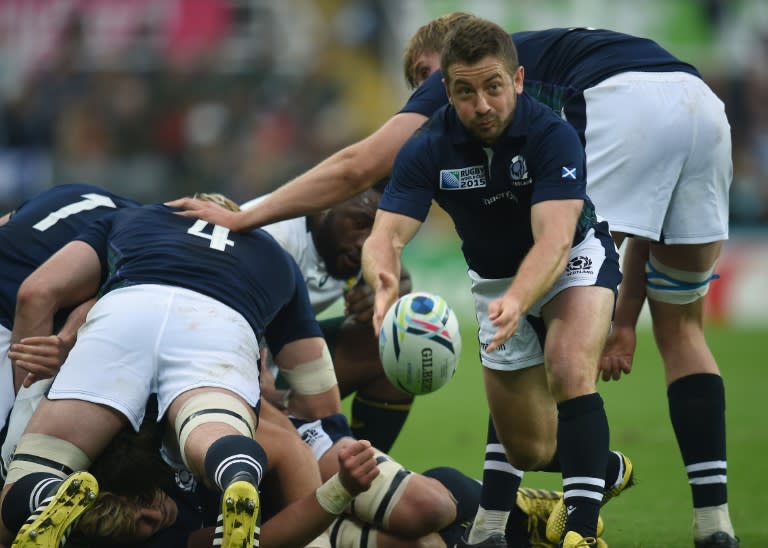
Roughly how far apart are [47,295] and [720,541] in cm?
283

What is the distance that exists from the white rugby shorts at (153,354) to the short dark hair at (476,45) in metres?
1.26

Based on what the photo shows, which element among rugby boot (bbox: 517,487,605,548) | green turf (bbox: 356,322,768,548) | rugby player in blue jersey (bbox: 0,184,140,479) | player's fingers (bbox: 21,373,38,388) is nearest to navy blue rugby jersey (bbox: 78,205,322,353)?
rugby player in blue jersey (bbox: 0,184,140,479)

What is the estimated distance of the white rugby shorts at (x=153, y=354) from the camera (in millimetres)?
4594

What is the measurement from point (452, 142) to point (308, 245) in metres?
1.94

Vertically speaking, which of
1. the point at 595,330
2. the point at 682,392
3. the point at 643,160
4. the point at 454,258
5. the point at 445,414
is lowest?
the point at 454,258

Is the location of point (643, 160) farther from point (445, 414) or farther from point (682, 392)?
point (445, 414)

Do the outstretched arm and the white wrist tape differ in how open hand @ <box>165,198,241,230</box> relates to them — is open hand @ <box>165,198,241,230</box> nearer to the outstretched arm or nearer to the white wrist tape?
the outstretched arm

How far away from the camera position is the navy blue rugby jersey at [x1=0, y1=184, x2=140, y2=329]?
18.0 ft

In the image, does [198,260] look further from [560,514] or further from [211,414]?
[560,514]

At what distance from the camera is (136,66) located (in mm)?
18516

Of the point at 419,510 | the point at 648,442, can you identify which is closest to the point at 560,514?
the point at 419,510

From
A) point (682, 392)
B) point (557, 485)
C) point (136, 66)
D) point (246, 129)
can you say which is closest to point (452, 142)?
point (682, 392)

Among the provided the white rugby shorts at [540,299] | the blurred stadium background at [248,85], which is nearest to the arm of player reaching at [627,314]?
the white rugby shorts at [540,299]

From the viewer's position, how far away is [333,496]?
4395 millimetres
